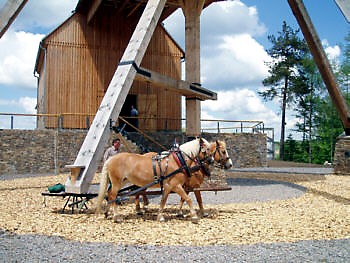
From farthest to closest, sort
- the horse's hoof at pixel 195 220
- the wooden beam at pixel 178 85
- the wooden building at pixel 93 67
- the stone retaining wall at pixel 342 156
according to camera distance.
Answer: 1. the wooden building at pixel 93 67
2. the stone retaining wall at pixel 342 156
3. the wooden beam at pixel 178 85
4. the horse's hoof at pixel 195 220

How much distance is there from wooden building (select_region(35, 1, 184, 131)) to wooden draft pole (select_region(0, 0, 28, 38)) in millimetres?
9447

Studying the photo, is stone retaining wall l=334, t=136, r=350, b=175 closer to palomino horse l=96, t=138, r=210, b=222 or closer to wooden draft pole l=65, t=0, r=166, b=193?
wooden draft pole l=65, t=0, r=166, b=193

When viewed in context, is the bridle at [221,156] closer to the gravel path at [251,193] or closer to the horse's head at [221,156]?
the horse's head at [221,156]

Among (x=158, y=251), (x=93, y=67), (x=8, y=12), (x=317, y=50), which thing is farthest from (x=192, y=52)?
(x=158, y=251)

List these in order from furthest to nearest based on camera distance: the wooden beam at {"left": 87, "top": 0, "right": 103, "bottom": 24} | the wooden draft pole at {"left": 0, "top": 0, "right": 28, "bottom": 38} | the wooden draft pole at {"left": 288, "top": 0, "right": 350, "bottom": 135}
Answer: the wooden beam at {"left": 87, "top": 0, "right": 103, "bottom": 24}, the wooden draft pole at {"left": 288, "top": 0, "right": 350, "bottom": 135}, the wooden draft pole at {"left": 0, "top": 0, "right": 28, "bottom": 38}

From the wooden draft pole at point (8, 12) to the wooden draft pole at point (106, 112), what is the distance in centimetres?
324

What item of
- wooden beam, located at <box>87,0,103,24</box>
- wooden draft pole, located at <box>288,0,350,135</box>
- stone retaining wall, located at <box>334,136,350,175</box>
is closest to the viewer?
wooden draft pole, located at <box>288,0,350,135</box>

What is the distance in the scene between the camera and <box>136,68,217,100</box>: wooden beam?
39.1 feet

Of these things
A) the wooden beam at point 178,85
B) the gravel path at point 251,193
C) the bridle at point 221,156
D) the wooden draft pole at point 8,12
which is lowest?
the gravel path at point 251,193

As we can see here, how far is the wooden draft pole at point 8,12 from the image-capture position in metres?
10.2

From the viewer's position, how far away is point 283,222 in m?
7.30

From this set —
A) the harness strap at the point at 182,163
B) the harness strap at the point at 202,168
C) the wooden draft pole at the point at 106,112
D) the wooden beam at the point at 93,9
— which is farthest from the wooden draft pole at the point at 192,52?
the harness strap at the point at 182,163

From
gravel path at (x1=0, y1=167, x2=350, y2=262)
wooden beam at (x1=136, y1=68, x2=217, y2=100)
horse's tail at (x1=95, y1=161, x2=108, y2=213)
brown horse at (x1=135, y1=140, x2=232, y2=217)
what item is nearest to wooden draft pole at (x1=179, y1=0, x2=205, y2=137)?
wooden beam at (x1=136, y1=68, x2=217, y2=100)

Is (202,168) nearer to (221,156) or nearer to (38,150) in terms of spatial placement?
(221,156)
